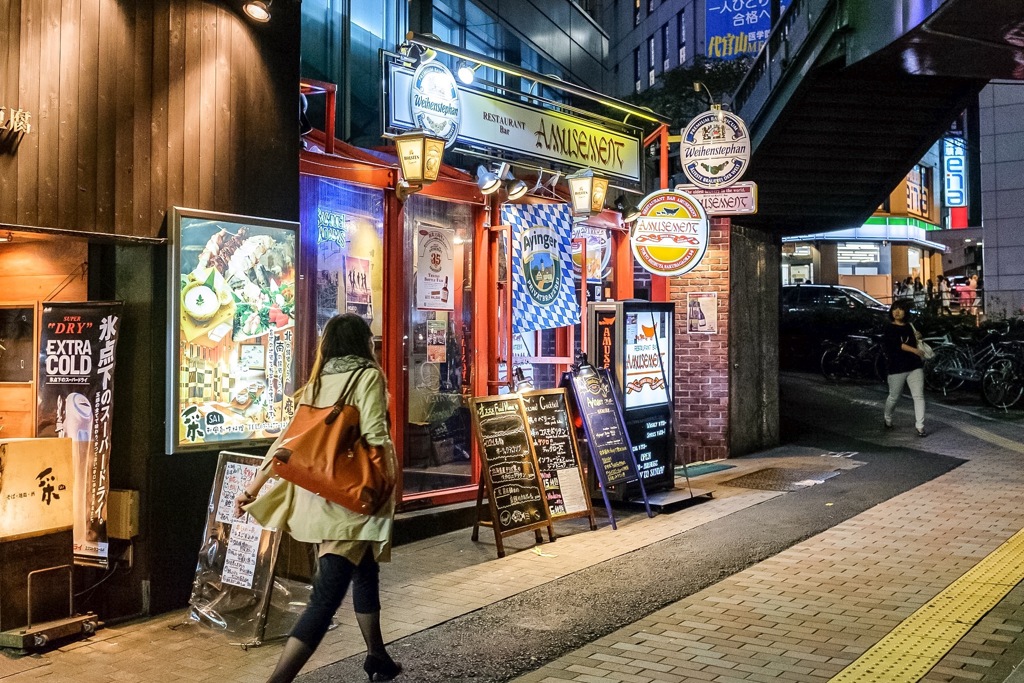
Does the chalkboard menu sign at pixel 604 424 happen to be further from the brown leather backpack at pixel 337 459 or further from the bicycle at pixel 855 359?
the bicycle at pixel 855 359

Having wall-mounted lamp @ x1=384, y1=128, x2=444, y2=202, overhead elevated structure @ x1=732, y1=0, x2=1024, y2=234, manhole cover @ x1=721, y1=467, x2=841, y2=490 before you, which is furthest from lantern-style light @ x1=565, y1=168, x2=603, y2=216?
manhole cover @ x1=721, y1=467, x2=841, y2=490

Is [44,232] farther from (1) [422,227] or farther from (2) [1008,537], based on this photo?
(2) [1008,537]

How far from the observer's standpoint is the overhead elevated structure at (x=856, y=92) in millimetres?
9359

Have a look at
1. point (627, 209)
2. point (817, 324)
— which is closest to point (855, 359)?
point (817, 324)

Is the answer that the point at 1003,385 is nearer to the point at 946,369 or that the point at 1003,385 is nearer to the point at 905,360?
the point at 946,369

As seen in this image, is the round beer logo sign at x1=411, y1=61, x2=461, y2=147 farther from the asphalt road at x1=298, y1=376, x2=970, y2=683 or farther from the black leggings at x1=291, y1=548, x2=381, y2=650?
the black leggings at x1=291, y1=548, x2=381, y2=650

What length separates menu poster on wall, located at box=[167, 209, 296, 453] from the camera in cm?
A: 617

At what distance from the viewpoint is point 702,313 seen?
1271cm

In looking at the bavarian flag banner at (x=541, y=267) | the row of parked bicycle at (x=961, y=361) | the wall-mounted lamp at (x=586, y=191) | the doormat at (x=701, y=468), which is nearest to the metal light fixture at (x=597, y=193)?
the wall-mounted lamp at (x=586, y=191)

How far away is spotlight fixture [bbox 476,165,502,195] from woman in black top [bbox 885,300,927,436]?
7.42m

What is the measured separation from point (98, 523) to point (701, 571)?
4041mm

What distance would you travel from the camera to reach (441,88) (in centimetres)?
876

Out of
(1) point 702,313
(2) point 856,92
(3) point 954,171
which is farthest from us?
(3) point 954,171

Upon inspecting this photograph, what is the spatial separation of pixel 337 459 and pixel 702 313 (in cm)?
876
